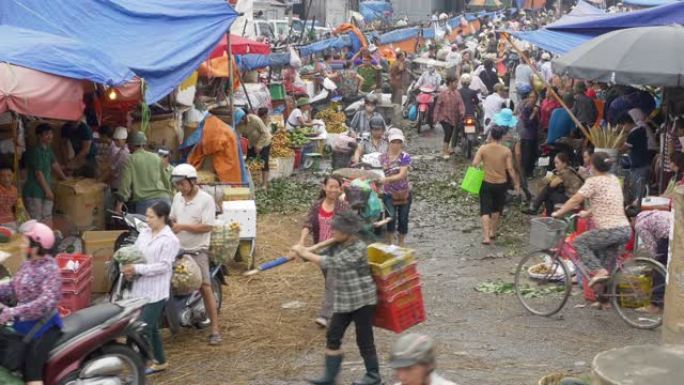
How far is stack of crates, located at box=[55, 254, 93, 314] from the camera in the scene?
8.38m

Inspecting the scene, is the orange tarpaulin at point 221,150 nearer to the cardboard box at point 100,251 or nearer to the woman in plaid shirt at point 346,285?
the cardboard box at point 100,251

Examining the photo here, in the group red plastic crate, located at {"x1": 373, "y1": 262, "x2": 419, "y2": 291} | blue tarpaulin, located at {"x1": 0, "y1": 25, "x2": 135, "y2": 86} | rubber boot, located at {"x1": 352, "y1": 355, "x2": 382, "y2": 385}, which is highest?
blue tarpaulin, located at {"x1": 0, "y1": 25, "x2": 135, "y2": 86}

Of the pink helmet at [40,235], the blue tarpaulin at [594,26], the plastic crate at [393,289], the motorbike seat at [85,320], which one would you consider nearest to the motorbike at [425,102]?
the blue tarpaulin at [594,26]

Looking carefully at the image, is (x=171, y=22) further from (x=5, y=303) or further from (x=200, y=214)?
(x=5, y=303)

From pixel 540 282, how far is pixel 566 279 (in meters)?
0.74

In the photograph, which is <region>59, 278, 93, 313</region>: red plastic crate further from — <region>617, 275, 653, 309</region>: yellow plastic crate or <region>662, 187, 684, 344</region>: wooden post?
<region>617, 275, 653, 309</region>: yellow plastic crate

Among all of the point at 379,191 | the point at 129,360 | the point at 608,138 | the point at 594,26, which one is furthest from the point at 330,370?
the point at 594,26

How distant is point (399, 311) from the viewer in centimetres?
730

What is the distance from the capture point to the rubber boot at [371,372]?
7418 millimetres

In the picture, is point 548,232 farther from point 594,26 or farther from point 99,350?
point 594,26

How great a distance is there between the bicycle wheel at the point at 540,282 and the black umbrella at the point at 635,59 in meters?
2.44

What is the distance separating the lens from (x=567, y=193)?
1282cm

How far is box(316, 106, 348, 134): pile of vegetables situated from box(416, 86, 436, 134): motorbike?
93.8 inches

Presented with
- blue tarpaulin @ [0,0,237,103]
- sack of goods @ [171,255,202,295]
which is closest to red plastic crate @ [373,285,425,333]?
sack of goods @ [171,255,202,295]
